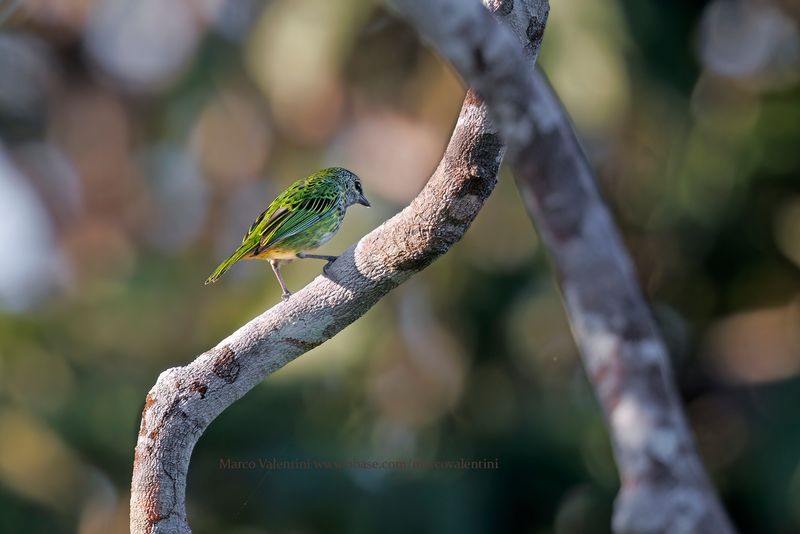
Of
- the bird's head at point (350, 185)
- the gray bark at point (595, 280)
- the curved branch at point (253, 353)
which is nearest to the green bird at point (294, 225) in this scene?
the bird's head at point (350, 185)

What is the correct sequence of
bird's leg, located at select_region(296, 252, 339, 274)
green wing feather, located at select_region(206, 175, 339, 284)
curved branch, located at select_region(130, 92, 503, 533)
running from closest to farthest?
curved branch, located at select_region(130, 92, 503, 533) → bird's leg, located at select_region(296, 252, 339, 274) → green wing feather, located at select_region(206, 175, 339, 284)

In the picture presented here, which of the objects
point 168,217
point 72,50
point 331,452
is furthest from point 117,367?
point 72,50

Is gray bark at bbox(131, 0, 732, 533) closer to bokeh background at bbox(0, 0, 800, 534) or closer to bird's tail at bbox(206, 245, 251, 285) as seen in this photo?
bird's tail at bbox(206, 245, 251, 285)

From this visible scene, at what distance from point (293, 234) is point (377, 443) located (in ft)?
28.9

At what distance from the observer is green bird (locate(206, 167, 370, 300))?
5.07 metres

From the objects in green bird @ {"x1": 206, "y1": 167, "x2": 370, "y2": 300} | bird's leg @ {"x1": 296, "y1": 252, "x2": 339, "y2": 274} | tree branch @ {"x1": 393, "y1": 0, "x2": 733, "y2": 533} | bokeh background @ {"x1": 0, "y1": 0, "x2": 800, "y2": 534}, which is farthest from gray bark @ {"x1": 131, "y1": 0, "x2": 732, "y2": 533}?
bokeh background @ {"x1": 0, "y1": 0, "x2": 800, "y2": 534}

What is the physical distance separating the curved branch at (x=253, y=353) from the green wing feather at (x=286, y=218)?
79 centimetres

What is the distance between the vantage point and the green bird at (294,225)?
507 cm

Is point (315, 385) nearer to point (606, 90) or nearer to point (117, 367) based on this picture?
point (117, 367)

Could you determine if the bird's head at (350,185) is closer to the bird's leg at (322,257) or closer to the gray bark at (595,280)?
the bird's leg at (322,257)

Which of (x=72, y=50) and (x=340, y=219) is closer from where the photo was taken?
(x=340, y=219)

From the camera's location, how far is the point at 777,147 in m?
13.2

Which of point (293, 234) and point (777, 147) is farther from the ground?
point (293, 234)

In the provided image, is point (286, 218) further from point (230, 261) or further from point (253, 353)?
point (253, 353)
